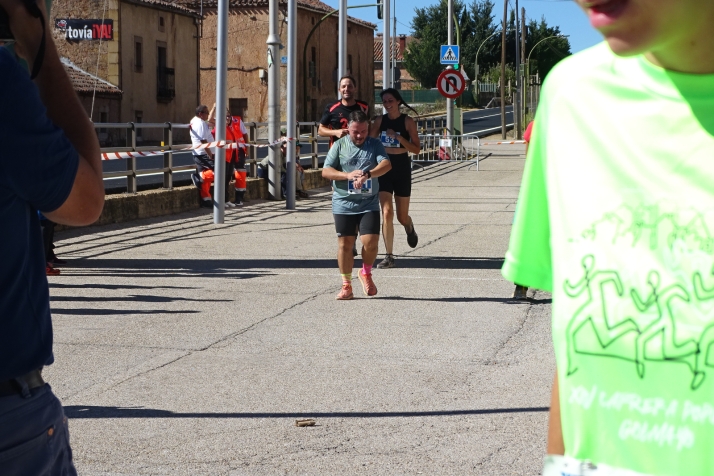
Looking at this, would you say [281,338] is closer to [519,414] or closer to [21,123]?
[519,414]

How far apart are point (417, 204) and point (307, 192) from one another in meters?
3.94

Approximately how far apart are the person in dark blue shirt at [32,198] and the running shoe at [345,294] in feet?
23.3

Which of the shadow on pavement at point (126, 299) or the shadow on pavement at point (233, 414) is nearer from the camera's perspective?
the shadow on pavement at point (233, 414)

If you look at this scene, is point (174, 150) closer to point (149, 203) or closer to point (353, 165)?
point (149, 203)

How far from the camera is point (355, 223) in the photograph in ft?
31.1

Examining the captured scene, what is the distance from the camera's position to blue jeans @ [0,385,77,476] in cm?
213

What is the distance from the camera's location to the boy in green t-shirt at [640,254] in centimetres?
150

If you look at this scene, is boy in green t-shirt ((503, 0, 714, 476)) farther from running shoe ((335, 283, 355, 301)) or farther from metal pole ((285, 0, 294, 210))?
metal pole ((285, 0, 294, 210))

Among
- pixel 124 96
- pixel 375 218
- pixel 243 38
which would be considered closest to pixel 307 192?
pixel 375 218

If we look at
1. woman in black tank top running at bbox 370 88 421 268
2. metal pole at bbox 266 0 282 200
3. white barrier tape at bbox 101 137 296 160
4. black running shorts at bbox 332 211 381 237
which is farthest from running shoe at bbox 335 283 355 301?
metal pole at bbox 266 0 282 200

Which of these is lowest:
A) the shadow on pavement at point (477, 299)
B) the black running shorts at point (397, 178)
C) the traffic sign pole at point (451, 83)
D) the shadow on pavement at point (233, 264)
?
the shadow on pavement at point (477, 299)

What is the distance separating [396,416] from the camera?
18.2ft

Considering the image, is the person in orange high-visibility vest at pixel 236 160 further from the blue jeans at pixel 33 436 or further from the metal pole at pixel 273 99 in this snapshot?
the blue jeans at pixel 33 436

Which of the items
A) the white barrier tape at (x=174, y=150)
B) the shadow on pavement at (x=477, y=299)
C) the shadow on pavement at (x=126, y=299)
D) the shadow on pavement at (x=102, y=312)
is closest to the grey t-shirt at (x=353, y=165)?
the shadow on pavement at (x=477, y=299)
